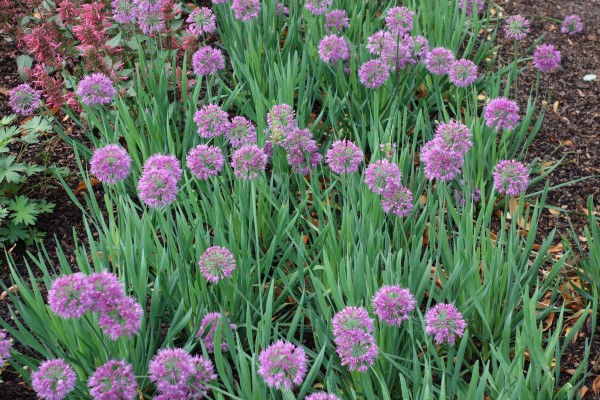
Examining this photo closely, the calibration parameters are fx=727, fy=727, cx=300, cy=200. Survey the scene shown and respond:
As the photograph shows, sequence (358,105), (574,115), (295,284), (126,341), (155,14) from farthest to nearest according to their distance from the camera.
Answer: (574,115)
(358,105)
(155,14)
(295,284)
(126,341)

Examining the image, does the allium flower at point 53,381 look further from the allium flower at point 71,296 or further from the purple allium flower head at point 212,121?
the purple allium flower head at point 212,121

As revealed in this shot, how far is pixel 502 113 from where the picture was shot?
263 cm

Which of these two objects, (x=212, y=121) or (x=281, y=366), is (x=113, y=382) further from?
(x=212, y=121)

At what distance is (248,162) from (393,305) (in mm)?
699

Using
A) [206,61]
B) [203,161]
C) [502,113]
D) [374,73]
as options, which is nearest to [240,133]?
[203,161]

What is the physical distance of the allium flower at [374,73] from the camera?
2.97 meters

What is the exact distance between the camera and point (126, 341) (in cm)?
208

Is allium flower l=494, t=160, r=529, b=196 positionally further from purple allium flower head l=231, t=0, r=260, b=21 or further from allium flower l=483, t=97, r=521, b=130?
purple allium flower head l=231, t=0, r=260, b=21

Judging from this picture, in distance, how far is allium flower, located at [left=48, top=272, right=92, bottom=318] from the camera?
1.74 metres

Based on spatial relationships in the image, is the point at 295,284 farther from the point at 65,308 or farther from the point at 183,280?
the point at 65,308

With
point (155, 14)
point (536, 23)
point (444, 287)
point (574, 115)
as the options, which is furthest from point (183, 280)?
point (536, 23)

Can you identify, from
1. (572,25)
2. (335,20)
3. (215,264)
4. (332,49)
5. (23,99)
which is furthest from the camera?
(572,25)

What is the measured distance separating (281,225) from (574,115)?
78.2 inches

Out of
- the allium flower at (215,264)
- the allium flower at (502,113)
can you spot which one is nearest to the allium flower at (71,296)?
the allium flower at (215,264)
